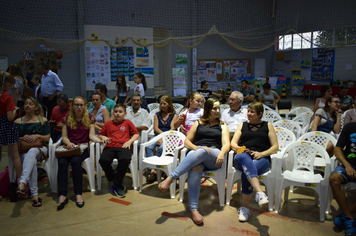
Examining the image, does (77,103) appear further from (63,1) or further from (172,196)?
(63,1)

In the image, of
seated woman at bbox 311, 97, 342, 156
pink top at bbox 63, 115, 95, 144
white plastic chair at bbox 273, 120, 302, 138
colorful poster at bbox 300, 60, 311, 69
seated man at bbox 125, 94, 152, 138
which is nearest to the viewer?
pink top at bbox 63, 115, 95, 144

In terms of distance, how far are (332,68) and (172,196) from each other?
1298cm

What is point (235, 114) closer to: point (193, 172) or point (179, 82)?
point (193, 172)

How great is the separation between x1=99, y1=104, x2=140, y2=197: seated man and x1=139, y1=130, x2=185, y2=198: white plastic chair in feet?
0.62

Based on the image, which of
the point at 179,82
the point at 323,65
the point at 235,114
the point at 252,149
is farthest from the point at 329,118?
the point at 323,65

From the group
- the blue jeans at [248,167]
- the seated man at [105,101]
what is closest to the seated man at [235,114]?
the blue jeans at [248,167]

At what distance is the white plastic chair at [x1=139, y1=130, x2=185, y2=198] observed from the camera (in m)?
4.08

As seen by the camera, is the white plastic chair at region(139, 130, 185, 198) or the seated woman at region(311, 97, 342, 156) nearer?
the white plastic chair at region(139, 130, 185, 198)

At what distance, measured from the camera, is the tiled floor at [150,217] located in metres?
3.25

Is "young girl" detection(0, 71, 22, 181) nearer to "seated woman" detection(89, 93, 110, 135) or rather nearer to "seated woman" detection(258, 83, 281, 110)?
"seated woman" detection(89, 93, 110, 135)

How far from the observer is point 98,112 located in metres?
5.11

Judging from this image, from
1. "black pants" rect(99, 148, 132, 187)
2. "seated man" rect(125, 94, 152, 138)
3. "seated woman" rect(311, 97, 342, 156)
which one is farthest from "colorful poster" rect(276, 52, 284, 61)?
"black pants" rect(99, 148, 132, 187)

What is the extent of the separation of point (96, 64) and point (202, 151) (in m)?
9.51

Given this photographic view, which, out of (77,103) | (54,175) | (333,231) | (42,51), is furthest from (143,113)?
(42,51)
